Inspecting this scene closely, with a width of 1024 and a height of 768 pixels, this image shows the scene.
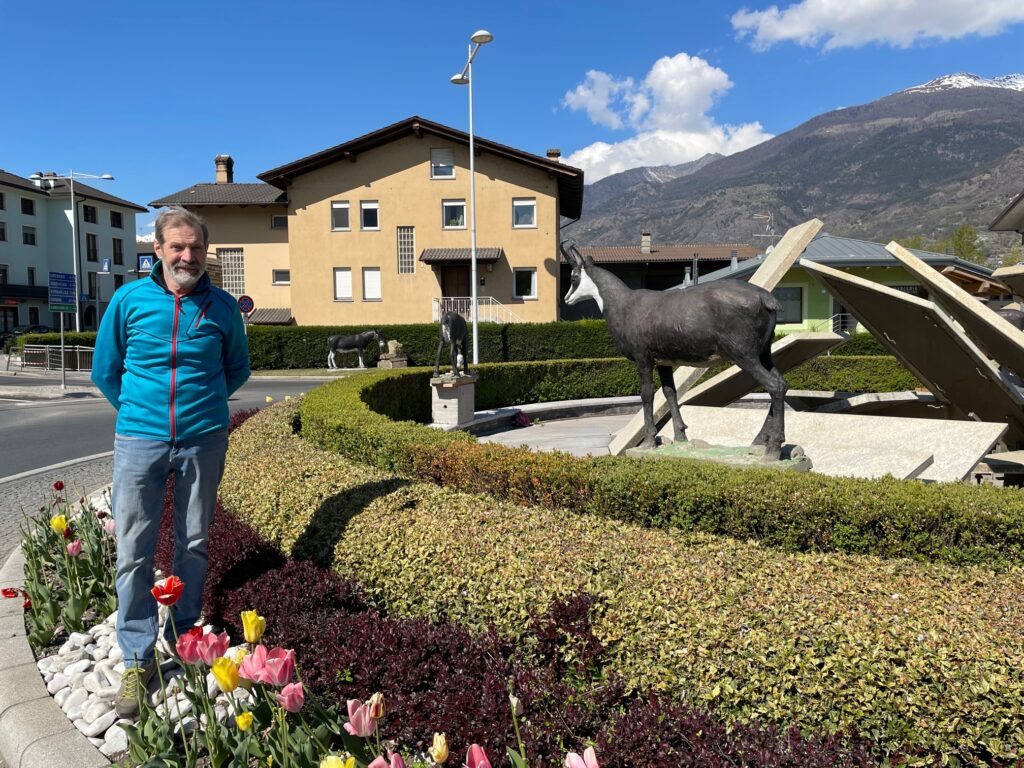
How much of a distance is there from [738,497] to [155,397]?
3.40 m

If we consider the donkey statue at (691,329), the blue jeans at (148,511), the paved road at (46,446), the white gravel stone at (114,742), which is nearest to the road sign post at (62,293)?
the paved road at (46,446)

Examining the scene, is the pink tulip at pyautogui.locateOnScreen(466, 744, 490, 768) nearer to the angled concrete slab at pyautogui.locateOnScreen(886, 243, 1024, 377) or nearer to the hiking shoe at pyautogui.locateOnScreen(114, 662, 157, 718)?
the hiking shoe at pyautogui.locateOnScreen(114, 662, 157, 718)

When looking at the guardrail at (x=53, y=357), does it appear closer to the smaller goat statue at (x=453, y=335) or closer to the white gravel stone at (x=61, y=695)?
the smaller goat statue at (x=453, y=335)

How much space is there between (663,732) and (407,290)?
109ft

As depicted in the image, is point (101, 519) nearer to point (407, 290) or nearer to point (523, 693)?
point (523, 693)

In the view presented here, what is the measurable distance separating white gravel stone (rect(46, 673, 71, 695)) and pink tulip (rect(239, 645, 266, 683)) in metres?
2.13

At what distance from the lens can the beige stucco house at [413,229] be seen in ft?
111

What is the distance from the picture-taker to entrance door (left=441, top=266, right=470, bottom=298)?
35.2 m

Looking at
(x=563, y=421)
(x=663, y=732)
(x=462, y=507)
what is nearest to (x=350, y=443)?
(x=462, y=507)

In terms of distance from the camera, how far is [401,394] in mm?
12492

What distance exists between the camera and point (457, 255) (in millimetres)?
33031

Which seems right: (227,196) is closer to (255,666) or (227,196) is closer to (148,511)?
(148,511)

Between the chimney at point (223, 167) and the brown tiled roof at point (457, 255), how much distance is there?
16.5 meters

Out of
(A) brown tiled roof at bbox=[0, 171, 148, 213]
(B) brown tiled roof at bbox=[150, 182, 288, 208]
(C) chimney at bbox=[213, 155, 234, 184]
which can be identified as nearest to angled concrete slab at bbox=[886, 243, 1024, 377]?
(B) brown tiled roof at bbox=[150, 182, 288, 208]
